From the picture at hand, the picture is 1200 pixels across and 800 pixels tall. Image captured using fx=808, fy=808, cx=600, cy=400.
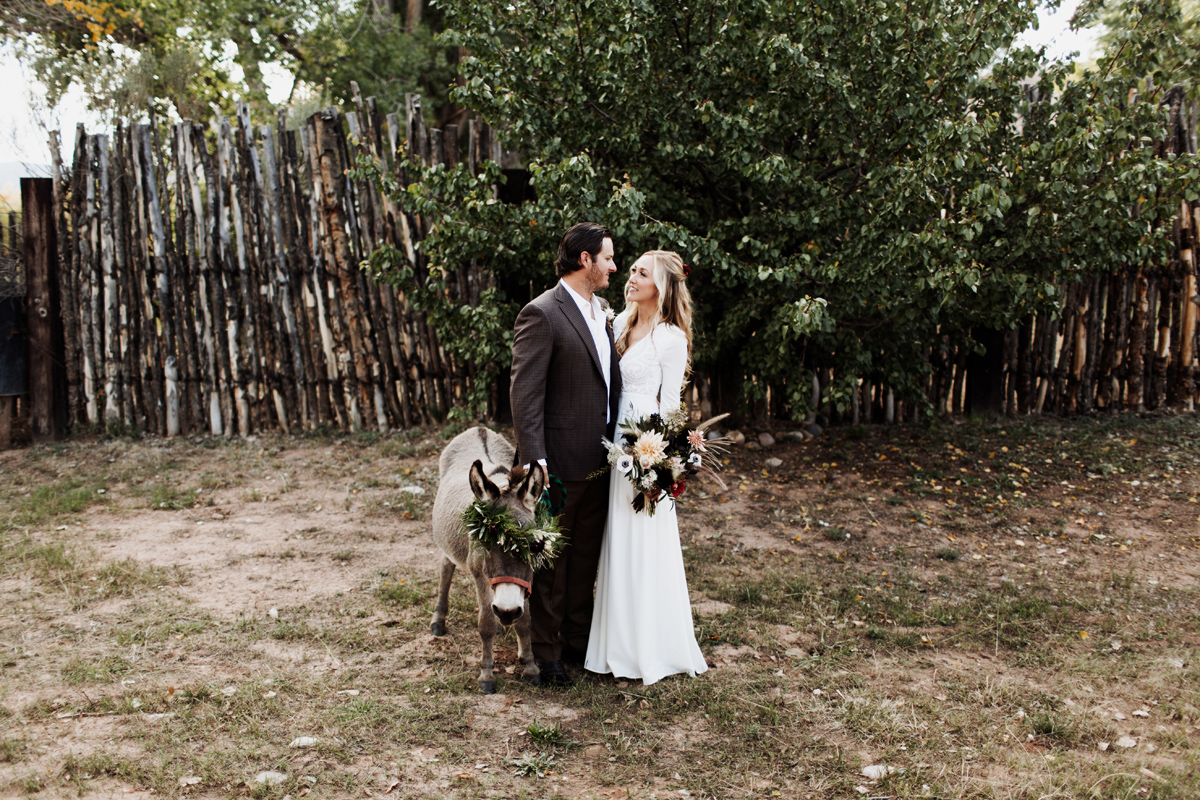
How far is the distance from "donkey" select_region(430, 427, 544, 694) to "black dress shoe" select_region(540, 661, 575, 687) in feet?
0.12

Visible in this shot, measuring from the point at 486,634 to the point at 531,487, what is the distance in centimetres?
83

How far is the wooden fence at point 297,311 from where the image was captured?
779 centimetres

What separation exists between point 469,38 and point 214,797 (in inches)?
197

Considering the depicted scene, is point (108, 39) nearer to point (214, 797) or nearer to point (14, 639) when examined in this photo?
point (14, 639)

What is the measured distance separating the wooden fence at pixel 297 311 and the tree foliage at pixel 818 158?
146 centimetres

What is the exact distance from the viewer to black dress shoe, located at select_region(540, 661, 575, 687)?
151 inches

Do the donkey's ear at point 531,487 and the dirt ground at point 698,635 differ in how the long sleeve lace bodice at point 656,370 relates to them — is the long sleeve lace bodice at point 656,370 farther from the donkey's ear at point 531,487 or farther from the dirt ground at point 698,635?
the dirt ground at point 698,635

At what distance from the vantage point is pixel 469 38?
5812mm

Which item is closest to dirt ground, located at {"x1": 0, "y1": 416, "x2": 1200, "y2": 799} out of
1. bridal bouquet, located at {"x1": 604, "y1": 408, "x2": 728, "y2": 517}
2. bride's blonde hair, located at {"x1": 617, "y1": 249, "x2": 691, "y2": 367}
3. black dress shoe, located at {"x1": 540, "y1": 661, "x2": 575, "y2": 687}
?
black dress shoe, located at {"x1": 540, "y1": 661, "x2": 575, "y2": 687}

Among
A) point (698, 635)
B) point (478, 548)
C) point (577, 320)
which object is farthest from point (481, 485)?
point (698, 635)

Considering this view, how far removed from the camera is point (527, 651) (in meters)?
3.89

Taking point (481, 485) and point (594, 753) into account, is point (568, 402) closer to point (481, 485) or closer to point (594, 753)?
point (481, 485)

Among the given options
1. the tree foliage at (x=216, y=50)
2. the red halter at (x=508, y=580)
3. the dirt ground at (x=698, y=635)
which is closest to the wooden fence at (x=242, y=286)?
the dirt ground at (x=698, y=635)

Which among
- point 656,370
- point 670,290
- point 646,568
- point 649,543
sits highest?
point 670,290
